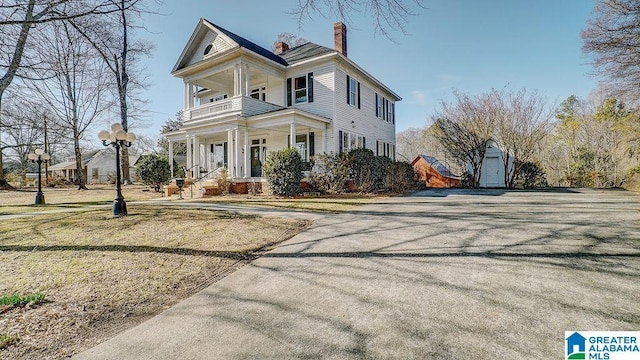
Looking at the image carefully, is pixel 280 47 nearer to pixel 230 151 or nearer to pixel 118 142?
pixel 230 151

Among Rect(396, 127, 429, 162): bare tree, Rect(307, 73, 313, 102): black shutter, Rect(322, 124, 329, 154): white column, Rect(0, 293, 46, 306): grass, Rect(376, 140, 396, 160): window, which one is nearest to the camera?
Rect(0, 293, 46, 306): grass

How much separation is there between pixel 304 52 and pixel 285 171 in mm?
9093

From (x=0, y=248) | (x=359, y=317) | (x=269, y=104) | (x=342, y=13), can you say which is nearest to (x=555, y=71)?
(x=269, y=104)

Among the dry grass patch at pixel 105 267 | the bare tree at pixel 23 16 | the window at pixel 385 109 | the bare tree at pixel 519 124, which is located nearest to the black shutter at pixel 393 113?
the window at pixel 385 109

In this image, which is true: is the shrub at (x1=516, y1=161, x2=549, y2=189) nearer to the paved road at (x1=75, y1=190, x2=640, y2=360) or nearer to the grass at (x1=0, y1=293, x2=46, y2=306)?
the paved road at (x1=75, y1=190, x2=640, y2=360)

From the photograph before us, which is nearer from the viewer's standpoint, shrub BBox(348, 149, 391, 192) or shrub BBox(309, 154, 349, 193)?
shrub BBox(309, 154, 349, 193)

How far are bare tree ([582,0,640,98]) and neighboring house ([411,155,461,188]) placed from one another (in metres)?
8.74

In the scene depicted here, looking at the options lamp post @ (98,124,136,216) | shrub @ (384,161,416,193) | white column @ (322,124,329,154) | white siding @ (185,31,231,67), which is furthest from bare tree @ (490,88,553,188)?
lamp post @ (98,124,136,216)

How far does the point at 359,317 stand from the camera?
8.87 feet

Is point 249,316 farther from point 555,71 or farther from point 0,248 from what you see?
point 555,71

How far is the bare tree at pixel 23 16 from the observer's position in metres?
4.95

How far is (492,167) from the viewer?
1759cm

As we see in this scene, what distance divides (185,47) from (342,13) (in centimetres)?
1580

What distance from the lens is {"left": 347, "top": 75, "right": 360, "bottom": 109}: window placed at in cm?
1633
